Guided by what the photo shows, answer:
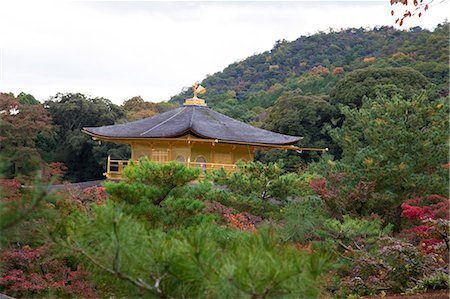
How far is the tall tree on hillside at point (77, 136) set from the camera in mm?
28125

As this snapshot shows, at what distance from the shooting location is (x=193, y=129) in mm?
17328

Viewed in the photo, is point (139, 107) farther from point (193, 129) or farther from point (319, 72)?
point (193, 129)

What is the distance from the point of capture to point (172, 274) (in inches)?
119

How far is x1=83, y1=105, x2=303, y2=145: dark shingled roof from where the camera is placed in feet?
57.7

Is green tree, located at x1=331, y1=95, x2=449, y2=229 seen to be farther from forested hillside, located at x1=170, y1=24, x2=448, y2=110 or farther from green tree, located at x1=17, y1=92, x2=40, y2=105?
green tree, located at x1=17, y1=92, x2=40, y2=105

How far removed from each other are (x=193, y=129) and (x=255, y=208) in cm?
582

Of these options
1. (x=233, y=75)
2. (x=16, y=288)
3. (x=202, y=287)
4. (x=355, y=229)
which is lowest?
(x=16, y=288)

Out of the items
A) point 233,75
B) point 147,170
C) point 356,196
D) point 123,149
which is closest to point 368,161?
point 356,196

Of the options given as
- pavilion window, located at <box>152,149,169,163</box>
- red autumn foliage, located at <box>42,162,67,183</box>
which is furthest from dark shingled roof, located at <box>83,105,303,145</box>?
red autumn foliage, located at <box>42,162,67,183</box>

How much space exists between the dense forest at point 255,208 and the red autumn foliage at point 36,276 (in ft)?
0.07

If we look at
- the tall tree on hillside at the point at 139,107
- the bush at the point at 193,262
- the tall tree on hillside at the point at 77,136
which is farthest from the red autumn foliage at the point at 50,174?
the tall tree on hillside at the point at 139,107

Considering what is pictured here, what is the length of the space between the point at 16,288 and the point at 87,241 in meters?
5.68

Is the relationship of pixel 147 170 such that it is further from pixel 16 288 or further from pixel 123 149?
pixel 123 149

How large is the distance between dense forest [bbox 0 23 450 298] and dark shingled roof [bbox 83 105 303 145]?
1.85 m
